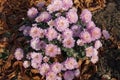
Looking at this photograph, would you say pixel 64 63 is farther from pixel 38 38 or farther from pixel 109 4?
pixel 109 4

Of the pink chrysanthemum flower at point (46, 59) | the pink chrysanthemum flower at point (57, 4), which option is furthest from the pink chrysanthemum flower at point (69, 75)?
the pink chrysanthemum flower at point (57, 4)

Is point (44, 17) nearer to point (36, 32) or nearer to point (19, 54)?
point (36, 32)

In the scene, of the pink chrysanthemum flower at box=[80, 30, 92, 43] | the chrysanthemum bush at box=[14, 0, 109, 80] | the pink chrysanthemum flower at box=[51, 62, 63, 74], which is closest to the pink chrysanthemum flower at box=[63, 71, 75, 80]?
the chrysanthemum bush at box=[14, 0, 109, 80]

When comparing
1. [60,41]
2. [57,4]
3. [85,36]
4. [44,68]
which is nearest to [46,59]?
[44,68]

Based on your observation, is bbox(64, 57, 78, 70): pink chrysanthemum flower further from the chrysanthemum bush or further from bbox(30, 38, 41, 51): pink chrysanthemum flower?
bbox(30, 38, 41, 51): pink chrysanthemum flower

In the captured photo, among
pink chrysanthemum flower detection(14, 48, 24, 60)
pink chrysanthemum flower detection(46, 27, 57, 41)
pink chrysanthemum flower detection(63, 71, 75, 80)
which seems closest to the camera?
pink chrysanthemum flower detection(46, 27, 57, 41)

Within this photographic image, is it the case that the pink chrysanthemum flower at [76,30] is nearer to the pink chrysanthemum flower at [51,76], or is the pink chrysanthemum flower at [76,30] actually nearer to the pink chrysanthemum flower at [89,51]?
the pink chrysanthemum flower at [89,51]

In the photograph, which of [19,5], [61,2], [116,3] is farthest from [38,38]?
[116,3]
